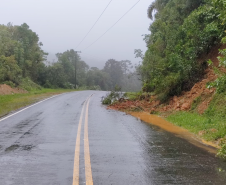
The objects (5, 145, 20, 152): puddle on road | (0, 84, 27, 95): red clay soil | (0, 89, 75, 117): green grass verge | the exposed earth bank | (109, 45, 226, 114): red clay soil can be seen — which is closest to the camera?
(5, 145, 20, 152): puddle on road

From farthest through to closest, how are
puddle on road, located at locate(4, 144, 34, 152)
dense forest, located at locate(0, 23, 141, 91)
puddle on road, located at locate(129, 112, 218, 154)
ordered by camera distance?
dense forest, located at locate(0, 23, 141, 91) → puddle on road, located at locate(129, 112, 218, 154) → puddle on road, located at locate(4, 144, 34, 152)

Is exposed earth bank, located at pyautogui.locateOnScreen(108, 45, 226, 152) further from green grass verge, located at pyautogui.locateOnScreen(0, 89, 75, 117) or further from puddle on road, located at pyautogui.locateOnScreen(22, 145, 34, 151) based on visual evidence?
green grass verge, located at pyautogui.locateOnScreen(0, 89, 75, 117)

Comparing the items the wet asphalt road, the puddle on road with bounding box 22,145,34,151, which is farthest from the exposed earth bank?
the puddle on road with bounding box 22,145,34,151

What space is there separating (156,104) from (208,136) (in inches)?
346

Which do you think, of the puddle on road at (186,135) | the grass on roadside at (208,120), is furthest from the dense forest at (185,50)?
the puddle on road at (186,135)

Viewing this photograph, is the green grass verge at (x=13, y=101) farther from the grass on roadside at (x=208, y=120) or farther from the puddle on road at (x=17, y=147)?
the grass on roadside at (x=208, y=120)

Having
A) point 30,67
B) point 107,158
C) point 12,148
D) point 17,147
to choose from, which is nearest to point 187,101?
point 107,158

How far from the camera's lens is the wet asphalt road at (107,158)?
5.52 m

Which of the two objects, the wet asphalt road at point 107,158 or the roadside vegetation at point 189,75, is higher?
the roadside vegetation at point 189,75

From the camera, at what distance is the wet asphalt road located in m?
5.52

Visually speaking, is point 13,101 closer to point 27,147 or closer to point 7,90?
point 7,90

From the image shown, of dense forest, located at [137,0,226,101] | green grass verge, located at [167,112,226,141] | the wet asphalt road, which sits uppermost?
dense forest, located at [137,0,226,101]

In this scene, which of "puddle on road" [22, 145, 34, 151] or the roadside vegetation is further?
the roadside vegetation

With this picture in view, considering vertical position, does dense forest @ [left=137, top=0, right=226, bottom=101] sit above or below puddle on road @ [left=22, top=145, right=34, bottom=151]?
above
